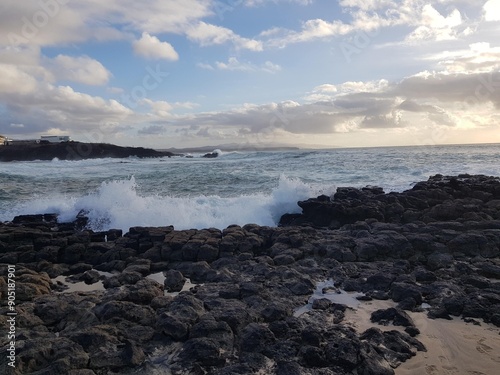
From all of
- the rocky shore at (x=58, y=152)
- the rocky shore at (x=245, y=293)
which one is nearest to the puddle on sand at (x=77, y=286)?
the rocky shore at (x=245, y=293)

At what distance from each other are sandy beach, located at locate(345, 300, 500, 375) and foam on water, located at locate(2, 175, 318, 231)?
8139 millimetres

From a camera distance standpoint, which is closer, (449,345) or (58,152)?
(449,345)

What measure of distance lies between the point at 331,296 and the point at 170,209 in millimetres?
8073

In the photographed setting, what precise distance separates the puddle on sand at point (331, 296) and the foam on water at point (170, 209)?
21.5ft

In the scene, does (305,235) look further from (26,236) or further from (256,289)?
(26,236)

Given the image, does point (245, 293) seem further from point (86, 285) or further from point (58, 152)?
point (58, 152)

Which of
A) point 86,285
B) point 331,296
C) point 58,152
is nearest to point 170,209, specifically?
point 86,285

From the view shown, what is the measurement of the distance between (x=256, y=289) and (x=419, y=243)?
445 cm

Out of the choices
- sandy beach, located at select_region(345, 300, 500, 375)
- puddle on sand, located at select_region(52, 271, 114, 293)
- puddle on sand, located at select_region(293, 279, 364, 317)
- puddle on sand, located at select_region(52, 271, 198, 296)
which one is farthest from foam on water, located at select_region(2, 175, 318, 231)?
sandy beach, located at select_region(345, 300, 500, 375)

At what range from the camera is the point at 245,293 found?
623cm

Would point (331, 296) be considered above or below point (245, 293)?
below

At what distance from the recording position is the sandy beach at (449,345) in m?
4.26

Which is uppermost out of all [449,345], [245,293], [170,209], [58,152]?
[58,152]

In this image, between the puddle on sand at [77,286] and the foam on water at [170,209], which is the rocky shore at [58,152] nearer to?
the foam on water at [170,209]
